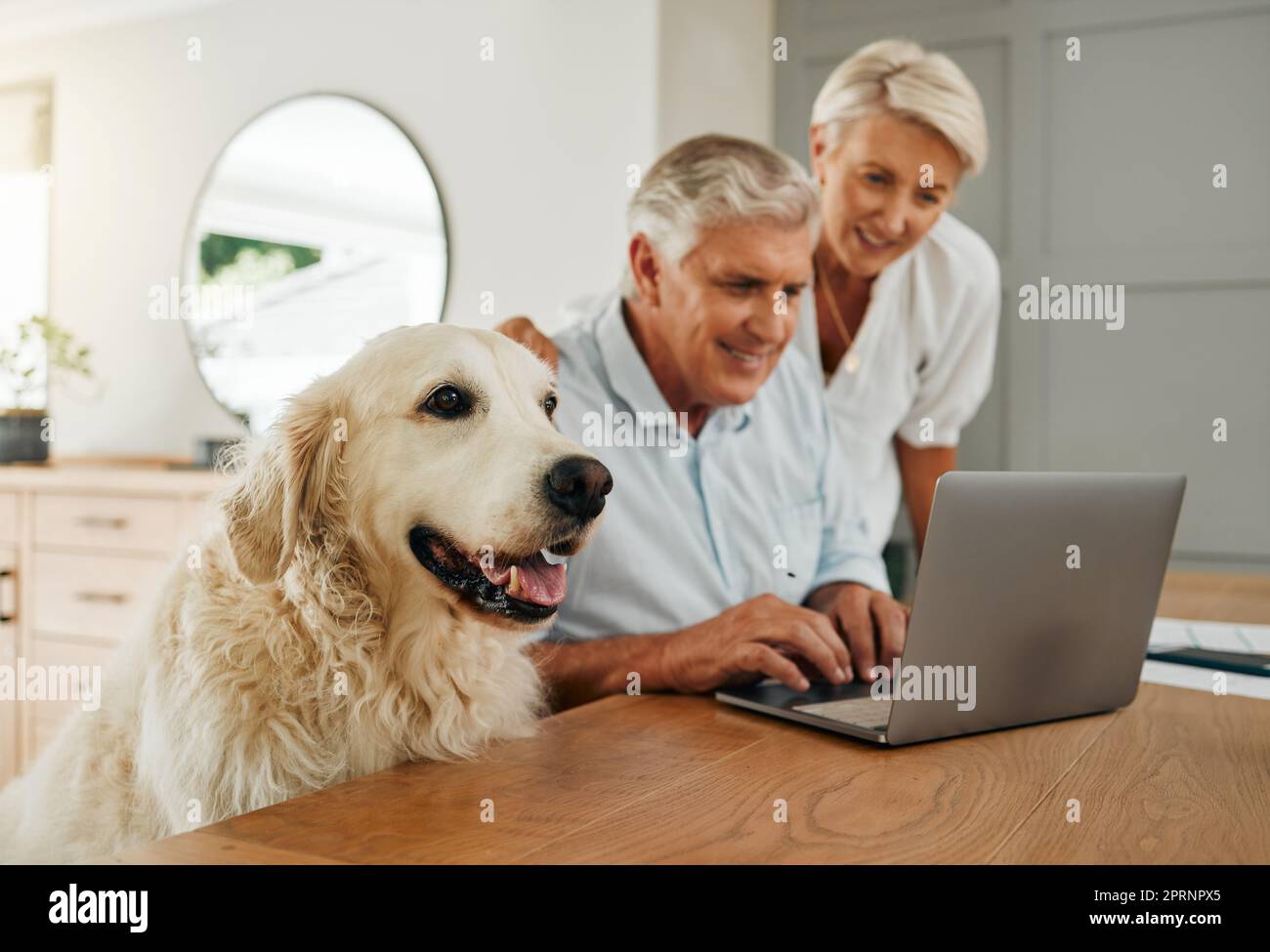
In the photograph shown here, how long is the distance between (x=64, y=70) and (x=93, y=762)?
4106 mm

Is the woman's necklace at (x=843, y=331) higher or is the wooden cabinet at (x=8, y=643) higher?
the woman's necklace at (x=843, y=331)

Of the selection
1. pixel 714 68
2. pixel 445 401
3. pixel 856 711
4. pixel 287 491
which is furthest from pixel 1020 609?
pixel 714 68

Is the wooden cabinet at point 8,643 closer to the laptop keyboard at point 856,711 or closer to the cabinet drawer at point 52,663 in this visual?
the cabinet drawer at point 52,663

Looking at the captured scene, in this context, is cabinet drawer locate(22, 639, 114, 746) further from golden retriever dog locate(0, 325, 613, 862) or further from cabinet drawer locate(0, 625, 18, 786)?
golden retriever dog locate(0, 325, 613, 862)

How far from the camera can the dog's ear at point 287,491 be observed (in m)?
1.02

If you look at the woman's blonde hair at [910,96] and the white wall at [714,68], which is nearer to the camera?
the woman's blonde hair at [910,96]

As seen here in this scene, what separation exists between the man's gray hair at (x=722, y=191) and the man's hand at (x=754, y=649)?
0.58 m

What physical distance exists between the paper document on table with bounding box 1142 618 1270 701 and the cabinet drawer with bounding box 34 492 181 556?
2.62 m

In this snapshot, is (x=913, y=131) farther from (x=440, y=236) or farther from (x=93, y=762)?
(x=93, y=762)

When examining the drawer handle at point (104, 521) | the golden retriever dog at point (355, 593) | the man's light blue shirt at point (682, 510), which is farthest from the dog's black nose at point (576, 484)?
the drawer handle at point (104, 521)

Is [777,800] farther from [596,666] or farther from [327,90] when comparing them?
[327,90]

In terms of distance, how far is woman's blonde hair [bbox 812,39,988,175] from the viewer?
229cm

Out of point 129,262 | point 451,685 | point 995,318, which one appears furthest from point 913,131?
point 129,262
